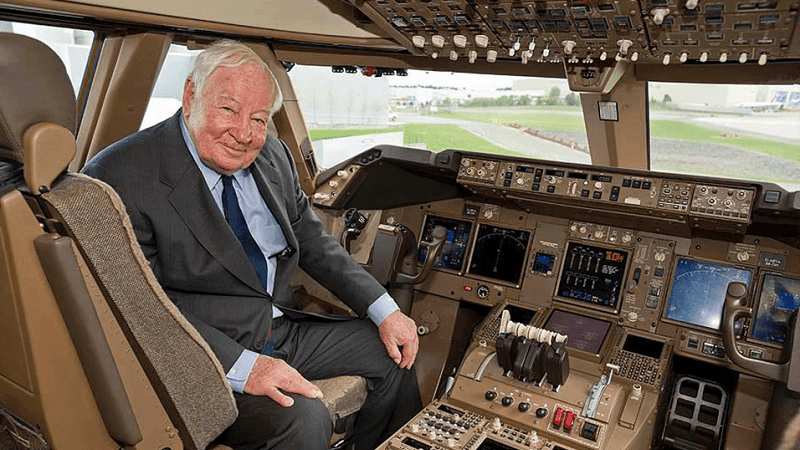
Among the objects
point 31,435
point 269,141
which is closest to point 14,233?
point 31,435

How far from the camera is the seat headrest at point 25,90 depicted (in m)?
1.08

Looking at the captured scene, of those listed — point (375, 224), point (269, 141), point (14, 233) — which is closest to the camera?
point (14, 233)

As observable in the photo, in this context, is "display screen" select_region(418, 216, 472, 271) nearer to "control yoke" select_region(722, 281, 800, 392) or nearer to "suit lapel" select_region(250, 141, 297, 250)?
"suit lapel" select_region(250, 141, 297, 250)

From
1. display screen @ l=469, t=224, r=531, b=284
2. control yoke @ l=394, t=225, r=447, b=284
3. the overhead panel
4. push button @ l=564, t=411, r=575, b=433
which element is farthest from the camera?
display screen @ l=469, t=224, r=531, b=284

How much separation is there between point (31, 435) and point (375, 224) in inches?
78.4

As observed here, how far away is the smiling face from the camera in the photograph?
1.60m

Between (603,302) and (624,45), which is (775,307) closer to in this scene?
(603,302)

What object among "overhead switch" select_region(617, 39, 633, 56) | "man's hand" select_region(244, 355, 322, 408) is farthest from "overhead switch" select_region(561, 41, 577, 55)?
"man's hand" select_region(244, 355, 322, 408)

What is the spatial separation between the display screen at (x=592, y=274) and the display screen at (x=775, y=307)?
52 cm

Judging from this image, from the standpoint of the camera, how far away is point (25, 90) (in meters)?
1.11

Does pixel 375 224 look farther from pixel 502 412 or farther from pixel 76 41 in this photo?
pixel 76 41

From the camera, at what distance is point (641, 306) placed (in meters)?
2.41

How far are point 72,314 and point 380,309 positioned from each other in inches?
38.5

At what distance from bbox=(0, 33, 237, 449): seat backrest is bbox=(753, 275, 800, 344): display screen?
1.97m
